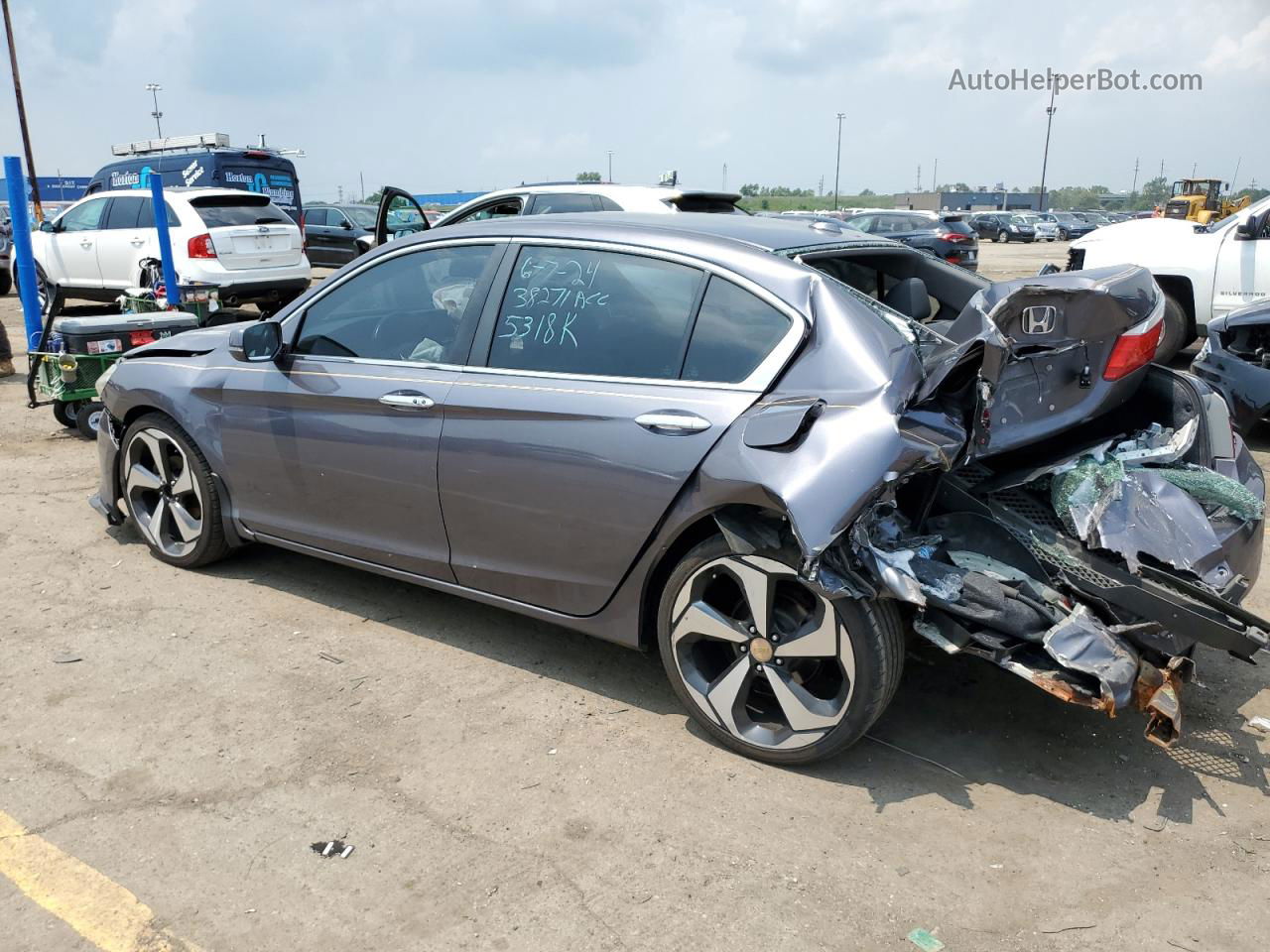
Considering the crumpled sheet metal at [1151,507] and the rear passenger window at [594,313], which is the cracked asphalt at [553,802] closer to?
the crumpled sheet metal at [1151,507]

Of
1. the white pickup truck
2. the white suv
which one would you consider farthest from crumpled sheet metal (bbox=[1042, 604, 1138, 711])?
the white suv

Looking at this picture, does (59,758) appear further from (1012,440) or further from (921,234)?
(921,234)

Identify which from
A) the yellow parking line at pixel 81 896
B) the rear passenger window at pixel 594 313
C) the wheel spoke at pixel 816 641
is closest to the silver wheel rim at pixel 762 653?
the wheel spoke at pixel 816 641

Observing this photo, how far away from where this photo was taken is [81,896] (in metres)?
2.60

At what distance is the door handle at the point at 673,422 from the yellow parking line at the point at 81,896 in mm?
1880

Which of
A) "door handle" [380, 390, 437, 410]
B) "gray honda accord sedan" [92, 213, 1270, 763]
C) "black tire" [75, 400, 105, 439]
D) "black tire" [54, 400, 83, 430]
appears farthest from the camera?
"black tire" [54, 400, 83, 430]

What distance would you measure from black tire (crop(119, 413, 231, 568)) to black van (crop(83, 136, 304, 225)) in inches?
470

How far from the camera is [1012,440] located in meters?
3.32

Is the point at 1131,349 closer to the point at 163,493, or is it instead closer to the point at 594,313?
the point at 594,313

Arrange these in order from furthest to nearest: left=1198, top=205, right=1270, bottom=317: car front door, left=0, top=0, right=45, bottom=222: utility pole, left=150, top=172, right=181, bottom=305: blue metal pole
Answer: left=0, top=0, right=45, bottom=222: utility pole < left=150, top=172, right=181, bottom=305: blue metal pole < left=1198, top=205, right=1270, bottom=317: car front door

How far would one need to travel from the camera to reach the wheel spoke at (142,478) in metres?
4.74

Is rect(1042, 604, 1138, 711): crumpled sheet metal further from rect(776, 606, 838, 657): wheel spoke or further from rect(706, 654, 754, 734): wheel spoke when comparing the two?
rect(706, 654, 754, 734): wheel spoke

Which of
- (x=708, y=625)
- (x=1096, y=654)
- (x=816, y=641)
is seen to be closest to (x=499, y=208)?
(x=708, y=625)

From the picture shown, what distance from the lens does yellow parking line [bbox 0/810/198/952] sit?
2.46 metres
